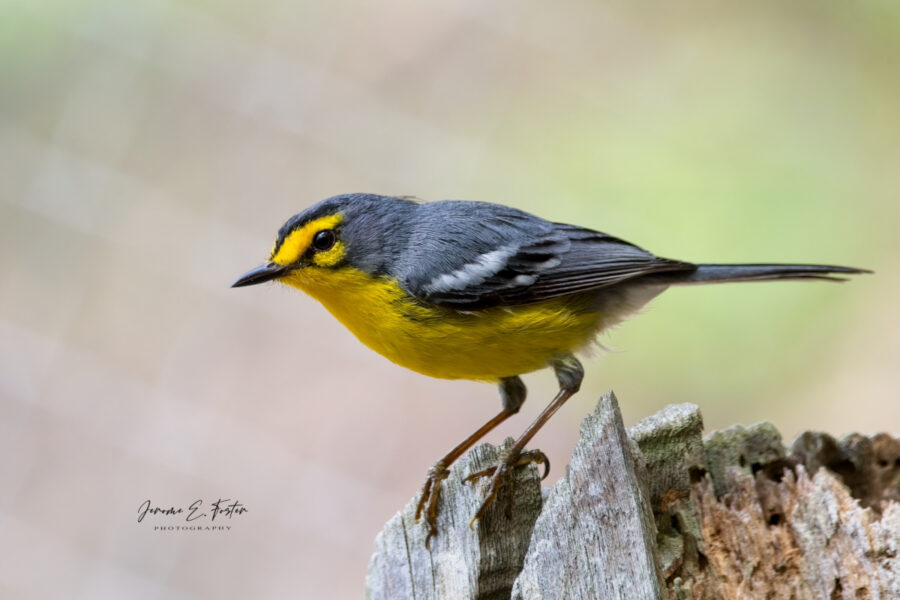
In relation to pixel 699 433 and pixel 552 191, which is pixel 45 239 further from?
pixel 699 433

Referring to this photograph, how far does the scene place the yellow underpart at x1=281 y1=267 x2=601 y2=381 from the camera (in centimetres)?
378

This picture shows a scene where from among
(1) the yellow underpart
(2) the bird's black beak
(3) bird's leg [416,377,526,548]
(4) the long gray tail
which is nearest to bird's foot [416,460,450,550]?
(3) bird's leg [416,377,526,548]

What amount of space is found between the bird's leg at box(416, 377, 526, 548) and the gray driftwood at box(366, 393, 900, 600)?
0.04 m

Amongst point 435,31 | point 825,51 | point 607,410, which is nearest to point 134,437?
point 435,31

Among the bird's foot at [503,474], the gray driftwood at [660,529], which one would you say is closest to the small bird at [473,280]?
the bird's foot at [503,474]

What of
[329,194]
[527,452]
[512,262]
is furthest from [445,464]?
[329,194]

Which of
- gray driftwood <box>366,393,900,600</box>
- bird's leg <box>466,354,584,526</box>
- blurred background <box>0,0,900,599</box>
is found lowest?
gray driftwood <box>366,393,900,600</box>

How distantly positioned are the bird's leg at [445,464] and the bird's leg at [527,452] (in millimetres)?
156

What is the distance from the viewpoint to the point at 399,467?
19.8ft

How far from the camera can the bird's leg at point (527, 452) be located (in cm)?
310

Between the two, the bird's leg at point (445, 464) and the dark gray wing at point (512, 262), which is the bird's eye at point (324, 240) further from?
the bird's leg at point (445, 464)

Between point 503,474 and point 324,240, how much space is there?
4.56 ft

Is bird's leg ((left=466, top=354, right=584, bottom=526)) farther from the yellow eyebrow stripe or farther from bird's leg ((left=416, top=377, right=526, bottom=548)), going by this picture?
the yellow eyebrow stripe

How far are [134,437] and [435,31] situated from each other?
372 centimetres
